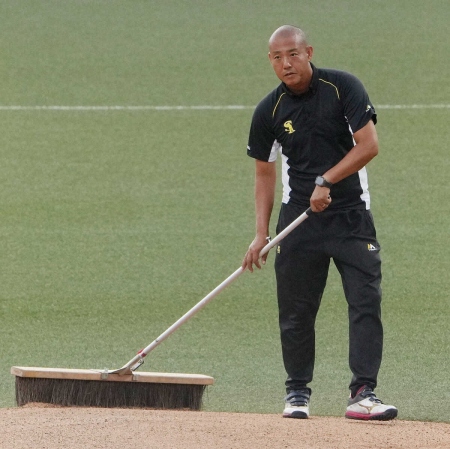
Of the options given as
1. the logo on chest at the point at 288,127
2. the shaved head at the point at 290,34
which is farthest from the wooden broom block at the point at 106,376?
the shaved head at the point at 290,34

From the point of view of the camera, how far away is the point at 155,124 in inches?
517

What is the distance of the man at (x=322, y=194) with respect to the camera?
226 inches

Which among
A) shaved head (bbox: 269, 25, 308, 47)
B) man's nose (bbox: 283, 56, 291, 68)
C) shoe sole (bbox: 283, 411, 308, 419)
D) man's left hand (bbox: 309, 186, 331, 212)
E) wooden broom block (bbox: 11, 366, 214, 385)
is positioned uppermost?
shaved head (bbox: 269, 25, 308, 47)

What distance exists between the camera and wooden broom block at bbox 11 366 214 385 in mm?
6121

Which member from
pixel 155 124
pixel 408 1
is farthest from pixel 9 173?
pixel 408 1

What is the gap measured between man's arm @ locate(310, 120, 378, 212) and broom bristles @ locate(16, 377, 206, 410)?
1.26m

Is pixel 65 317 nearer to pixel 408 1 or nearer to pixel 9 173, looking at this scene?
→ pixel 9 173

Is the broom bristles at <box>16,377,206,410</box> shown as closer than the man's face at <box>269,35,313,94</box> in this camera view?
No

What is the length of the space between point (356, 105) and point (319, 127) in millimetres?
224

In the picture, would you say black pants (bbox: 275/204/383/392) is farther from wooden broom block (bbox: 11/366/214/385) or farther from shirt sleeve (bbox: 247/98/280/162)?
wooden broom block (bbox: 11/366/214/385)

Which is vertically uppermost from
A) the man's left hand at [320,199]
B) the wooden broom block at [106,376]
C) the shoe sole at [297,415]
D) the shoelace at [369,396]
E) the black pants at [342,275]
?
the man's left hand at [320,199]

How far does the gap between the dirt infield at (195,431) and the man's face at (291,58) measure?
5.51 ft

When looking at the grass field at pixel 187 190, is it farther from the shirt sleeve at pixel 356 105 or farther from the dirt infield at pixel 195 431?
the shirt sleeve at pixel 356 105

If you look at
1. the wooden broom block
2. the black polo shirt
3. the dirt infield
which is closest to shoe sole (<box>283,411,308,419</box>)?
the dirt infield
